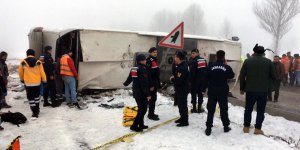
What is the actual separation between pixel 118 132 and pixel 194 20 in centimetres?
5679

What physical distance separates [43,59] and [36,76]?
1.42 m

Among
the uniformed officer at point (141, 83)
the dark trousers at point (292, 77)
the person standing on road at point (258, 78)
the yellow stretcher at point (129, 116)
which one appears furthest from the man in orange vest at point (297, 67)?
the uniformed officer at point (141, 83)

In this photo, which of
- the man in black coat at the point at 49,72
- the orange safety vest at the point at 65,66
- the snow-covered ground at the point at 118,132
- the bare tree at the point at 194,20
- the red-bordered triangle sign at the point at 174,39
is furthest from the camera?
the bare tree at the point at 194,20

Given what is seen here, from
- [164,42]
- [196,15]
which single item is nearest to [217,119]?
[164,42]

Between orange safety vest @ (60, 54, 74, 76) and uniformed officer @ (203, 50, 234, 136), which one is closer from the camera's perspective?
uniformed officer @ (203, 50, 234, 136)

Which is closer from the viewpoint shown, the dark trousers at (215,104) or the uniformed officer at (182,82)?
the dark trousers at (215,104)

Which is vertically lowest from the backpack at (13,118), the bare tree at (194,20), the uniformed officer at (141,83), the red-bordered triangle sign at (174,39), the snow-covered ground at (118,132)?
the snow-covered ground at (118,132)

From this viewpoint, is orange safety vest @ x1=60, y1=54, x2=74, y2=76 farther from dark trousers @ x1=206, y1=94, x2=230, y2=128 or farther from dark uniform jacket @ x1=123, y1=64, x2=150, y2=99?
dark trousers @ x1=206, y1=94, x2=230, y2=128

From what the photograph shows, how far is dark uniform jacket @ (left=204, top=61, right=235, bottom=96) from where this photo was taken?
630 cm

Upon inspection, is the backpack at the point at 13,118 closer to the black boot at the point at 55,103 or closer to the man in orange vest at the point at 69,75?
the black boot at the point at 55,103

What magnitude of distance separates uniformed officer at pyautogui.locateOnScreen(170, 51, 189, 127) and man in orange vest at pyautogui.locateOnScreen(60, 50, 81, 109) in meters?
3.81

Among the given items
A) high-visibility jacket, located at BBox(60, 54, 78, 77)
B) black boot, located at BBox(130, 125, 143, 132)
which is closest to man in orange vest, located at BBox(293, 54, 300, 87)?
black boot, located at BBox(130, 125, 143, 132)

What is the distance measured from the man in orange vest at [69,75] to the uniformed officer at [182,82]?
381 centimetres

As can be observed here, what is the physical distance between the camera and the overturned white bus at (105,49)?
33.2 ft
